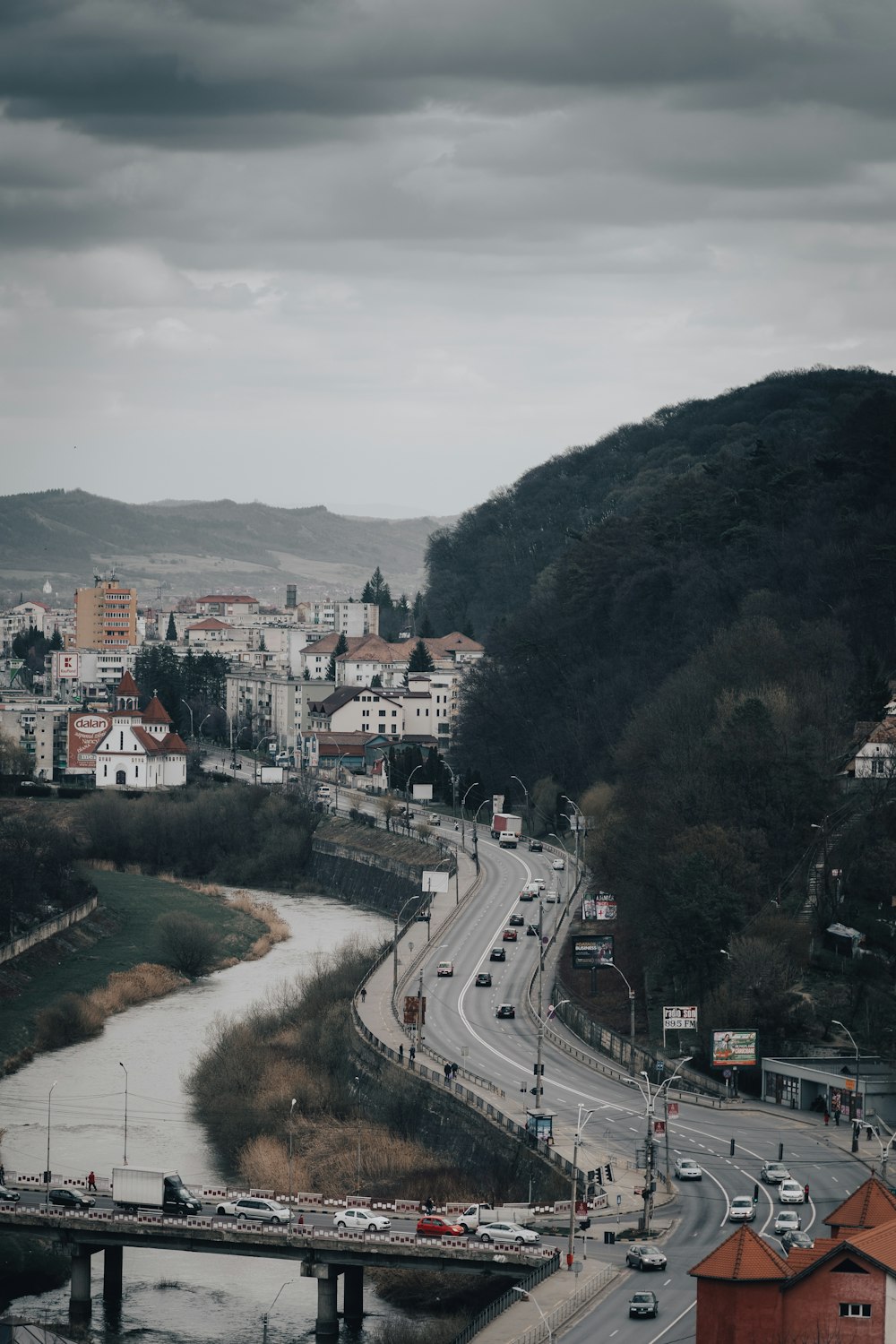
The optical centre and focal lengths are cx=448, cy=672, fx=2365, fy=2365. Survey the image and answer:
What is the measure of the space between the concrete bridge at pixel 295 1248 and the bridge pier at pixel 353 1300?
2cm

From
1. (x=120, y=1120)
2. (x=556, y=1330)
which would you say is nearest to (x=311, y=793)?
(x=120, y=1120)

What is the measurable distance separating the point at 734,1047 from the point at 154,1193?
22.9 metres

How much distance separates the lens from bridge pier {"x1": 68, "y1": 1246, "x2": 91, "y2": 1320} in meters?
61.8

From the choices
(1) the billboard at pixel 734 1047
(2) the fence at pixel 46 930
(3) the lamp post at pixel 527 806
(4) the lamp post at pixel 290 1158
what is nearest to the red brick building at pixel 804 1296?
(4) the lamp post at pixel 290 1158

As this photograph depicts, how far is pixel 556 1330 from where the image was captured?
167ft

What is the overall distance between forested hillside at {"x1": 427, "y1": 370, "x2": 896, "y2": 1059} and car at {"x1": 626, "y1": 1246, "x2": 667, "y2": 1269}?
27045 millimetres

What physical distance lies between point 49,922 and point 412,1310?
62.2m

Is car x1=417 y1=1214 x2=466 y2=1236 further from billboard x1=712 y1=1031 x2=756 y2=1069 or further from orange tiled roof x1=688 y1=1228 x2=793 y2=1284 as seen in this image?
billboard x1=712 y1=1031 x2=756 y2=1069

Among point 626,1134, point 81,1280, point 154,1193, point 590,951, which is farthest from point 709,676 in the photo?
point 81,1280

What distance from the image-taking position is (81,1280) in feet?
204

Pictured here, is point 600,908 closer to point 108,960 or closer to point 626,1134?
point 108,960

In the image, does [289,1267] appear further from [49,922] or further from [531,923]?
[49,922]

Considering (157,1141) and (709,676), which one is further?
(709,676)

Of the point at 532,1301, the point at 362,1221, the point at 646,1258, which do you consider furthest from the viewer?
the point at 362,1221
